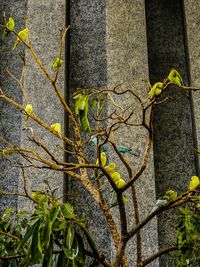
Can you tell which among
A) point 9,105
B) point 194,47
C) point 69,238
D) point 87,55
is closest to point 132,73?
point 87,55

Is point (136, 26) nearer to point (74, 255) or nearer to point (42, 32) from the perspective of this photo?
point (42, 32)

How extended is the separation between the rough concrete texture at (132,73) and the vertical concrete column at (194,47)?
0.90 ft

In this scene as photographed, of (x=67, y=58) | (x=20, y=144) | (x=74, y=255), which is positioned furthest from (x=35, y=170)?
(x=74, y=255)

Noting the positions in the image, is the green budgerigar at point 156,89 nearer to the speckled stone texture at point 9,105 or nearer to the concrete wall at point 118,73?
the concrete wall at point 118,73

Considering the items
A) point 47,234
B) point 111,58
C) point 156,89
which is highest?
point 111,58

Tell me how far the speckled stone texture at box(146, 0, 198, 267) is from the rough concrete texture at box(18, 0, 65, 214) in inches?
22.6

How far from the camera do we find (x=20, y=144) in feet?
8.80

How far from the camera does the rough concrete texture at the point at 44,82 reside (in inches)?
100

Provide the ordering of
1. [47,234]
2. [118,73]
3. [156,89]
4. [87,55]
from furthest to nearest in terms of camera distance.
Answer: [87,55]
[118,73]
[156,89]
[47,234]

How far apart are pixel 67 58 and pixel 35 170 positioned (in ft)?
2.29

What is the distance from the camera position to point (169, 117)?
9.40 feet

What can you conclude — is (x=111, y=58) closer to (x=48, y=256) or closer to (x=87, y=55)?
(x=87, y=55)

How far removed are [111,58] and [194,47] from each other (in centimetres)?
54

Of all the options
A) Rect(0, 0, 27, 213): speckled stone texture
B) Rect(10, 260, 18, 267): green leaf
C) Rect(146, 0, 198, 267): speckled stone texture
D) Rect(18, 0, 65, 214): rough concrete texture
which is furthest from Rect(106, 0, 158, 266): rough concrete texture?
Rect(10, 260, 18, 267): green leaf
